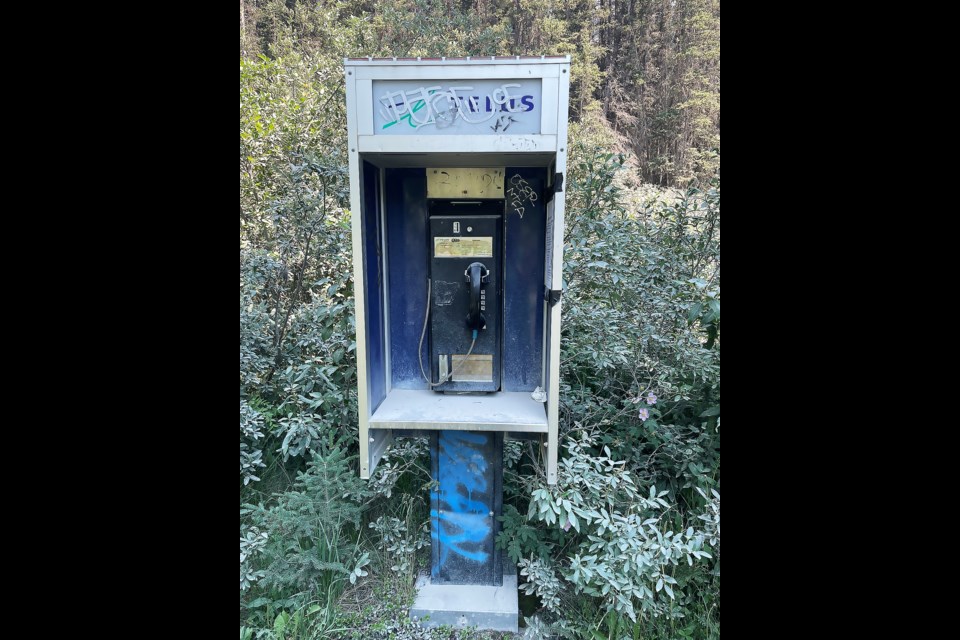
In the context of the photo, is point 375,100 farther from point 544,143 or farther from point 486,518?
point 486,518

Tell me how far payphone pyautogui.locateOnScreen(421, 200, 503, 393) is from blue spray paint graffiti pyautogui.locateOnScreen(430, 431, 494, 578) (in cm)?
32

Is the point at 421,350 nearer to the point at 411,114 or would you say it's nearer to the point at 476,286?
the point at 476,286

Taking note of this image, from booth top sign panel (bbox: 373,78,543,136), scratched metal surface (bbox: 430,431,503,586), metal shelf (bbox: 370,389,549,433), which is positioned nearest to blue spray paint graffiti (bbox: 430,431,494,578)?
scratched metal surface (bbox: 430,431,503,586)

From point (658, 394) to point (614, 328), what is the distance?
0.39 metres

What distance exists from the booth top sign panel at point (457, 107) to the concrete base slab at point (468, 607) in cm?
188

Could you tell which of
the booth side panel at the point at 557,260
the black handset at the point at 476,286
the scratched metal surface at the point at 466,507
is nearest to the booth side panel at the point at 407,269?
the black handset at the point at 476,286

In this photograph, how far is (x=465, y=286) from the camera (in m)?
1.93

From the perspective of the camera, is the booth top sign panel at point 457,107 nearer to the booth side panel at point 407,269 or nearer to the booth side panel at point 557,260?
the booth side panel at point 557,260

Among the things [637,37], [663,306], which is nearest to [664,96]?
[637,37]

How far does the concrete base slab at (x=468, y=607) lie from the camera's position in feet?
6.78

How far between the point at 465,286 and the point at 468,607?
136 centimetres

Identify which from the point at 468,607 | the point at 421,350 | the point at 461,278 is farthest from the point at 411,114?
the point at 468,607

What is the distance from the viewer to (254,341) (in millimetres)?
2771

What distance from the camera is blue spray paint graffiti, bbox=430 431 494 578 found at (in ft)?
6.84
